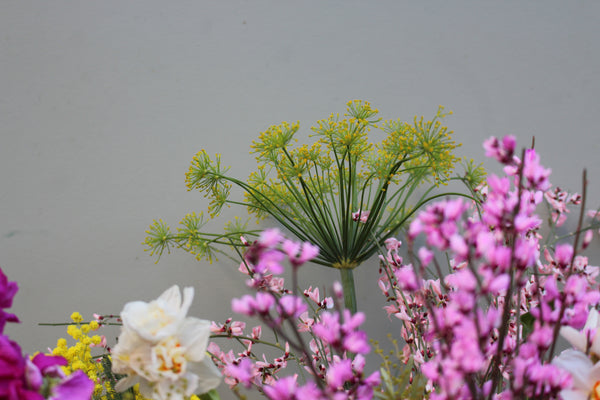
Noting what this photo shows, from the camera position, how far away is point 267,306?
369 mm

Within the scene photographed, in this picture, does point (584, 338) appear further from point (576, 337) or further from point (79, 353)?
point (79, 353)

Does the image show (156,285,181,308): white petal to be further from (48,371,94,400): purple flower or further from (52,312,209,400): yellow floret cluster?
(52,312,209,400): yellow floret cluster

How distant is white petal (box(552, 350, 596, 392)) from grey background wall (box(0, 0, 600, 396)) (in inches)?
25.0

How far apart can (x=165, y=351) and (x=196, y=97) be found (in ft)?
2.57

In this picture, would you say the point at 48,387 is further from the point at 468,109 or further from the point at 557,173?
the point at 557,173

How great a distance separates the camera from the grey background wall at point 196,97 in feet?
3.51

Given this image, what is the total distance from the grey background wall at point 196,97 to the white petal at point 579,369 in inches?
25.0

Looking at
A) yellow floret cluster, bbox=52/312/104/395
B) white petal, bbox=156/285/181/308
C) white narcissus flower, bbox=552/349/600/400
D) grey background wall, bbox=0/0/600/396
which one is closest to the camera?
white narcissus flower, bbox=552/349/600/400

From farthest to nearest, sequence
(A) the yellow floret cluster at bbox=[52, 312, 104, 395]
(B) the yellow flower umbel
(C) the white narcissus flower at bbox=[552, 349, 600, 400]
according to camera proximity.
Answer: (B) the yellow flower umbel
(A) the yellow floret cluster at bbox=[52, 312, 104, 395]
(C) the white narcissus flower at bbox=[552, 349, 600, 400]

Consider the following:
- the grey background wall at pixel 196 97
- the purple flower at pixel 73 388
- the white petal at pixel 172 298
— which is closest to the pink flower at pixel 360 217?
the grey background wall at pixel 196 97

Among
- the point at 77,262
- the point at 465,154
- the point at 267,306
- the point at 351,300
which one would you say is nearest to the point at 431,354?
the point at 351,300

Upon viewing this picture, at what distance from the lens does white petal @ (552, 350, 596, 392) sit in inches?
16.1

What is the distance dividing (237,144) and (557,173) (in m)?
0.78

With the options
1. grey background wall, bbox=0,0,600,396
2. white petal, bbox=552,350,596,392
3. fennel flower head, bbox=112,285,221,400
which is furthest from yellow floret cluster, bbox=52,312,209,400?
white petal, bbox=552,350,596,392
